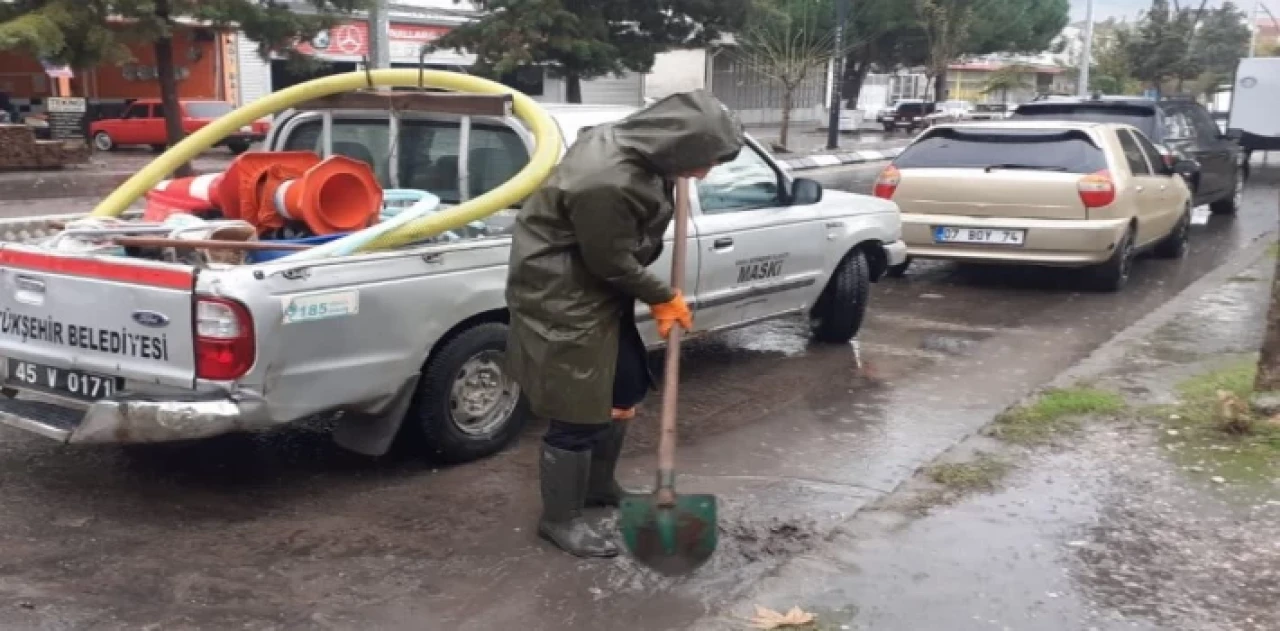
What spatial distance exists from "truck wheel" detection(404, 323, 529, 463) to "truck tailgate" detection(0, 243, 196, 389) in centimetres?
103

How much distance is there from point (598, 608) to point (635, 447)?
74.6 inches

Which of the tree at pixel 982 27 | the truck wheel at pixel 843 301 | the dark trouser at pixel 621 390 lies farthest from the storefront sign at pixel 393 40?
the dark trouser at pixel 621 390

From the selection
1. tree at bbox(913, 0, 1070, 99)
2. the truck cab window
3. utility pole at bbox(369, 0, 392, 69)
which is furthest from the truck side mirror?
tree at bbox(913, 0, 1070, 99)

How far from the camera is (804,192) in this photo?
7.37 m

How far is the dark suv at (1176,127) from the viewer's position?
1352cm

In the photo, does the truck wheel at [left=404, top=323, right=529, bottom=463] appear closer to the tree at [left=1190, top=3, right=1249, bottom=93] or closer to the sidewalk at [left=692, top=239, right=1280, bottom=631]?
the sidewalk at [left=692, top=239, right=1280, bottom=631]

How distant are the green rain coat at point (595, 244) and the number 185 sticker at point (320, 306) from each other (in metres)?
0.76

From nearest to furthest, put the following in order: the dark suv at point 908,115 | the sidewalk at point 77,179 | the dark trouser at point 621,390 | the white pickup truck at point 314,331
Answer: the dark trouser at point 621,390, the white pickup truck at point 314,331, the sidewalk at point 77,179, the dark suv at point 908,115

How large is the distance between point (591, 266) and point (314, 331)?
47.6 inches

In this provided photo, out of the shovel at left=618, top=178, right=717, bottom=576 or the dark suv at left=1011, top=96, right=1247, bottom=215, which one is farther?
the dark suv at left=1011, top=96, right=1247, bottom=215

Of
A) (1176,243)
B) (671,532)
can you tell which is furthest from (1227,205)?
(671,532)

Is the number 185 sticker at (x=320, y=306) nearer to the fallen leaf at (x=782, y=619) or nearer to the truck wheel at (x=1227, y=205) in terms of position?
the fallen leaf at (x=782, y=619)

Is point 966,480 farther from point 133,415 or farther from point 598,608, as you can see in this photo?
point 133,415

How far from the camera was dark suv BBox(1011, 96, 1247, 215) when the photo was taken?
13523 mm
